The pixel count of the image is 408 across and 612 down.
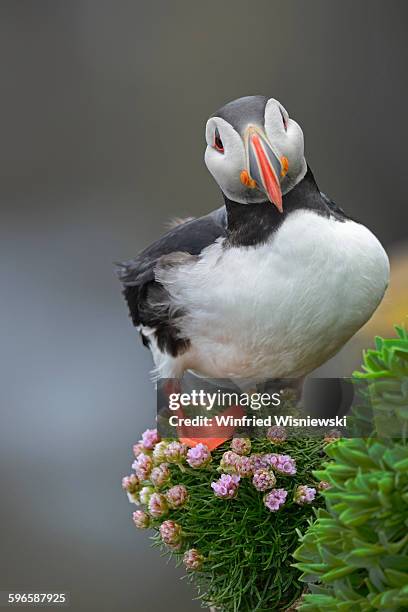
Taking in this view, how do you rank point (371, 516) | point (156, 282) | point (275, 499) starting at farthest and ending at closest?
point (156, 282), point (275, 499), point (371, 516)

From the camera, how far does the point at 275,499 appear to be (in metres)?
0.66

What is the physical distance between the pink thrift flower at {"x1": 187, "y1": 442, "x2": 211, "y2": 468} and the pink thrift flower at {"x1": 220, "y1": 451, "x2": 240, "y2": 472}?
15 mm

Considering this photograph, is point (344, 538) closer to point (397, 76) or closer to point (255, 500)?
point (255, 500)

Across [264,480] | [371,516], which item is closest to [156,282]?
[264,480]

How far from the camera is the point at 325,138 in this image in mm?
1132

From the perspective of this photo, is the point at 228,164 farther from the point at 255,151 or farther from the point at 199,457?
the point at 199,457

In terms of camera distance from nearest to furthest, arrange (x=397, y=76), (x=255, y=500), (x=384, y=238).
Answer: (x=255, y=500), (x=384, y=238), (x=397, y=76)

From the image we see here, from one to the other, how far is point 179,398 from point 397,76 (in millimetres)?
678

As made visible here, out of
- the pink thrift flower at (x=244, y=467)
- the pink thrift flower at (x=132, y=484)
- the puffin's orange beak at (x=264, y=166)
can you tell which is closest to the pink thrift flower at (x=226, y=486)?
the pink thrift flower at (x=244, y=467)

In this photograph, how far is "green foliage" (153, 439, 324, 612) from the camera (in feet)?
2.20

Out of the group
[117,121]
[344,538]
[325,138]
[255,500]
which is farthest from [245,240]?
[117,121]

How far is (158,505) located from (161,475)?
2 centimetres

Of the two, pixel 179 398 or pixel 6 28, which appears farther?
pixel 6 28

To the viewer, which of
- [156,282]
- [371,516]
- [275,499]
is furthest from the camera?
[156,282]
